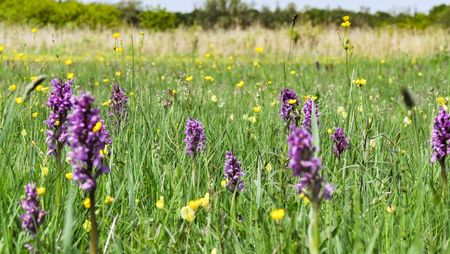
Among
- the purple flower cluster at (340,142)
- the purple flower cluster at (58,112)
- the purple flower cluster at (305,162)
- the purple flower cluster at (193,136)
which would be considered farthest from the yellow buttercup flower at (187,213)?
the purple flower cluster at (340,142)

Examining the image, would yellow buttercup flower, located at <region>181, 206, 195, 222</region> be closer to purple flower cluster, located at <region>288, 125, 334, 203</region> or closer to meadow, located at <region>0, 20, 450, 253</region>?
meadow, located at <region>0, 20, 450, 253</region>

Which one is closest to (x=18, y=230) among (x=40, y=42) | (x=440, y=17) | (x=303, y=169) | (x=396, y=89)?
(x=303, y=169)

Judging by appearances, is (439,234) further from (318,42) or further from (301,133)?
(318,42)

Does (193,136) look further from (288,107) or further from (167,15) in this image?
(167,15)

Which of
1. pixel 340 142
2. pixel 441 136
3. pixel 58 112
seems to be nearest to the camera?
pixel 441 136

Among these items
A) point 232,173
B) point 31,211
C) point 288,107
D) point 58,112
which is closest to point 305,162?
point 31,211

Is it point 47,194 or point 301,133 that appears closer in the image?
point 301,133

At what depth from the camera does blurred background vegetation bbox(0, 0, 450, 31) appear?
1590 inches

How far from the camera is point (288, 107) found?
10.6 ft

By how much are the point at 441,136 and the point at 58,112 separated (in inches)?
60.7

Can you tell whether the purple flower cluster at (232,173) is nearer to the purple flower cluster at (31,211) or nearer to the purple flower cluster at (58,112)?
the purple flower cluster at (58,112)

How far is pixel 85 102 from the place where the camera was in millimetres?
1412

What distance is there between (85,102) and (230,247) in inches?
26.7

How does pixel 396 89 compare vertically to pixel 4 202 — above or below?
below
